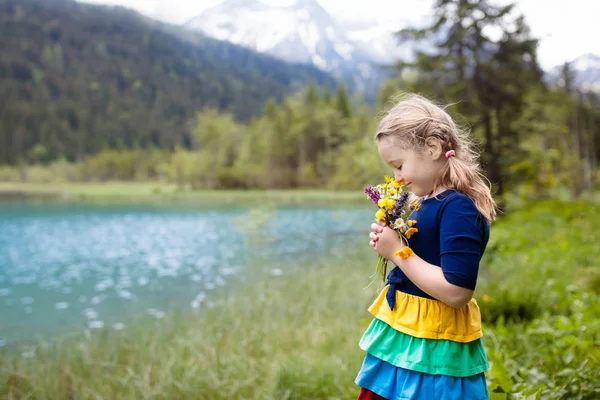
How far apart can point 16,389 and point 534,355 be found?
4.72 meters

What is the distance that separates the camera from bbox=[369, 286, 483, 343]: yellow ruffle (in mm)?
1609

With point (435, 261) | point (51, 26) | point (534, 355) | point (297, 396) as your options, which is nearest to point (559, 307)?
point (534, 355)

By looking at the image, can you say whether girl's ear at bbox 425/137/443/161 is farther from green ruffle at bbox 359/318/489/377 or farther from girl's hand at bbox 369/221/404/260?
green ruffle at bbox 359/318/489/377

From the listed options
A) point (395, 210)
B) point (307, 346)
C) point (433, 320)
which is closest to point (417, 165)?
point (395, 210)

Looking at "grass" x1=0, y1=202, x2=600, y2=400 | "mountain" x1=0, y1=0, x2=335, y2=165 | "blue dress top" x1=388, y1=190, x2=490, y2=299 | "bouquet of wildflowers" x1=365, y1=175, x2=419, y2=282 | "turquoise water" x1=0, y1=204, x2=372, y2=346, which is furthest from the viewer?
"mountain" x1=0, y1=0, x2=335, y2=165

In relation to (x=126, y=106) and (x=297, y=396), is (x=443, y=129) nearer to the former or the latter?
(x=297, y=396)

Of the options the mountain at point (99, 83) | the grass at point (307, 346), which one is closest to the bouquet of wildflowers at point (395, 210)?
the grass at point (307, 346)

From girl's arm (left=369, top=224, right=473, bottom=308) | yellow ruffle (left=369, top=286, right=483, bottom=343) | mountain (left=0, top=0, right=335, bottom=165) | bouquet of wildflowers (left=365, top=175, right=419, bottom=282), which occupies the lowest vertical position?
yellow ruffle (left=369, top=286, right=483, bottom=343)

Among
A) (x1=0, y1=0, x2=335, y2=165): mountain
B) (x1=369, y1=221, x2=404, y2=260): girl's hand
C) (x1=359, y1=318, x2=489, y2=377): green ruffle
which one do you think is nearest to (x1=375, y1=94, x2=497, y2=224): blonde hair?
(x1=369, y1=221, x2=404, y2=260): girl's hand

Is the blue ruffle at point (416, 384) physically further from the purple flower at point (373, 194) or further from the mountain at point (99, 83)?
the mountain at point (99, 83)

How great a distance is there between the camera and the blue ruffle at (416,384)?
1.55 metres

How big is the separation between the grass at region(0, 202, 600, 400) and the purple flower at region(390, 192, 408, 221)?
1.12 metres

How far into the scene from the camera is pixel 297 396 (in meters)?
3.58

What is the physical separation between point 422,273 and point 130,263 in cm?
1339
